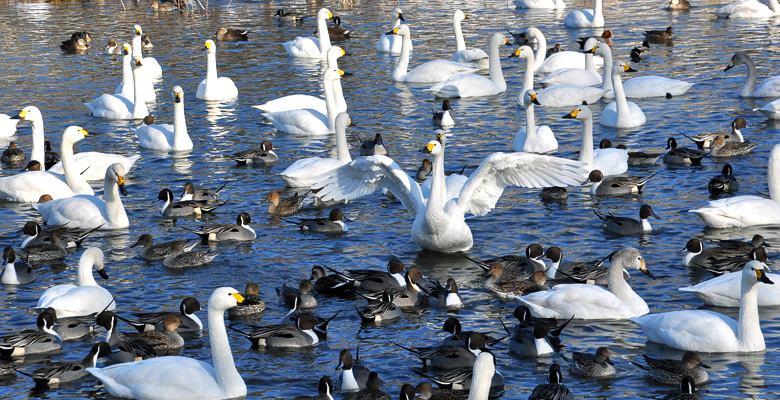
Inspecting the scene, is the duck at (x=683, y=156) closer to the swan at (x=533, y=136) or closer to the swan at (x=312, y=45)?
the swan at (x=533, y=136)

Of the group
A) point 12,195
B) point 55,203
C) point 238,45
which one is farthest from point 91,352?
point 238,45

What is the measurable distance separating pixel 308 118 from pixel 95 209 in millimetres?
6357

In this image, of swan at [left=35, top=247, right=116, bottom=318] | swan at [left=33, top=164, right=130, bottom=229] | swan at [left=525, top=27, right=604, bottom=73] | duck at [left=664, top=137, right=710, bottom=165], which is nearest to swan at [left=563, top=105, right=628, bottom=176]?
duck at [left=664, top=137, right=710, bottom=165]

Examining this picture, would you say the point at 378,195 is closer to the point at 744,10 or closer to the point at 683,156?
the point at 683,156

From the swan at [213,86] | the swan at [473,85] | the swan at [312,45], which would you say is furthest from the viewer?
the swan at [312,45]

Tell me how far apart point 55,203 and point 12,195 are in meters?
1.56

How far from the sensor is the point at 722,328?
32.9ft

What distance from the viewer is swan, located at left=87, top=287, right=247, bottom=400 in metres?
8.94

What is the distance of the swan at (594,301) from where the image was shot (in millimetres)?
10945

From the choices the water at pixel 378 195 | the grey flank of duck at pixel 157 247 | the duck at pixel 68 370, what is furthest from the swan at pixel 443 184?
the duck at pixel 68 370

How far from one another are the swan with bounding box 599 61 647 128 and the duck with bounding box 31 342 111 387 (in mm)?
12070

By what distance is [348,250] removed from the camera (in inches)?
535

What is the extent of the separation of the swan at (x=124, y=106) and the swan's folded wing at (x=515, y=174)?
34.6 ft

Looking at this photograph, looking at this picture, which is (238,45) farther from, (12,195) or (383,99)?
(12,195)
